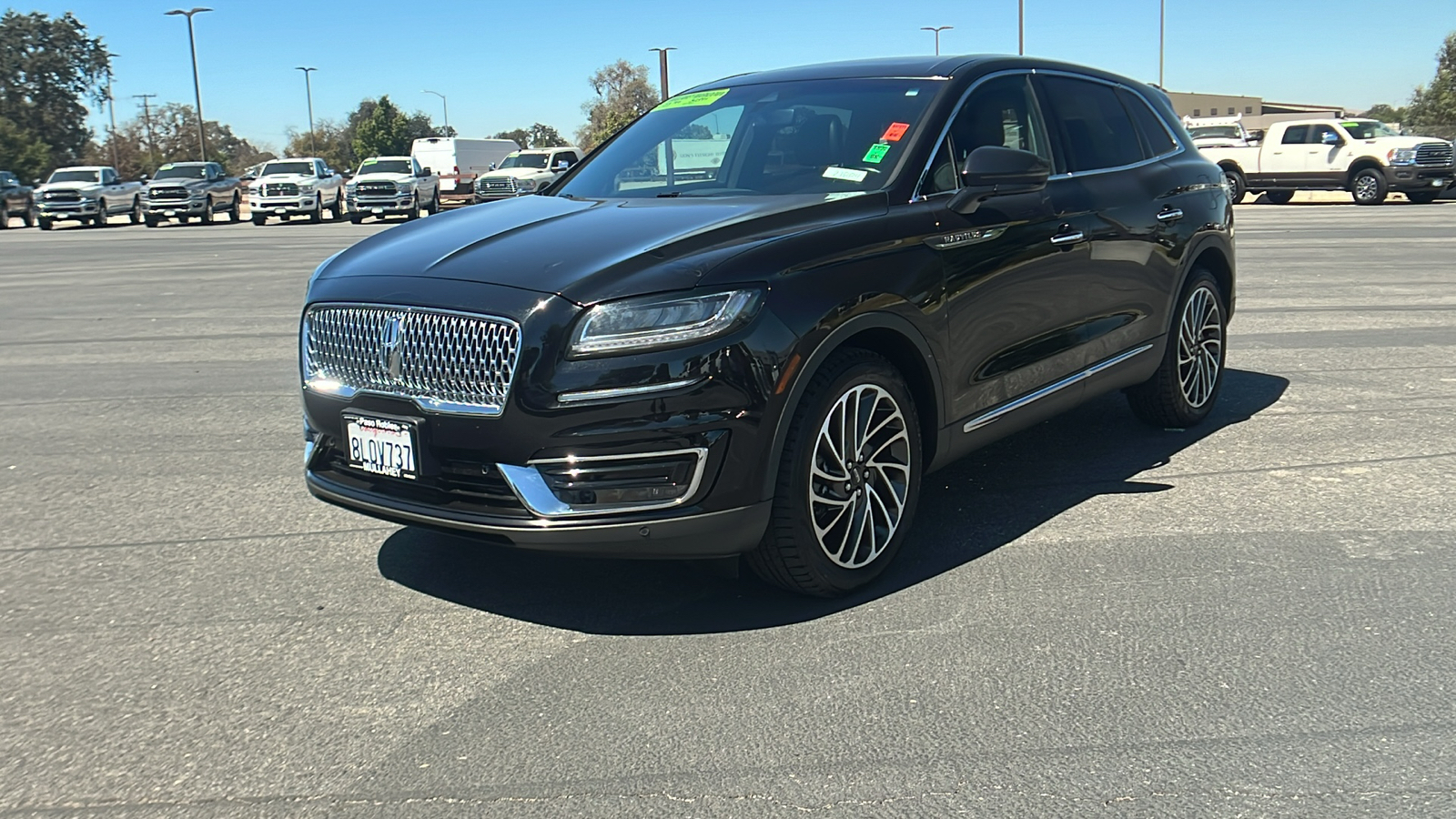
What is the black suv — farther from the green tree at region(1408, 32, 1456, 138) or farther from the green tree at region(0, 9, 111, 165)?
the green tree at region(0, 9, 111, 165)

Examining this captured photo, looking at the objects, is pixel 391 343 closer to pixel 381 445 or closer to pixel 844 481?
pixel 381 445

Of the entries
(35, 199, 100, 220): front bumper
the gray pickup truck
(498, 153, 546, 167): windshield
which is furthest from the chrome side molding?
(35, 199, 100, 220): front bumper

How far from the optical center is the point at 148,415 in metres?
7.44

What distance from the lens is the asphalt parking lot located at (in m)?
3.00

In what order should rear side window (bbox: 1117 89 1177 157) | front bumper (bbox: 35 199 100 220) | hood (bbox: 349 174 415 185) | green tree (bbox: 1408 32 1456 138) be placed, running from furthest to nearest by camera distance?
green tree (bbox: 1408 32 1456 138) → front bumper (bbox: 35 199 100 220) → hood (bbox: 349 174 415 185) → rear side window (bbox: 1117 89 1177 157)

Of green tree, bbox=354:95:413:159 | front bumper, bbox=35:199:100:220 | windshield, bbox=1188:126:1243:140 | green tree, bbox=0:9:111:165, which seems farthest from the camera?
green tree, bbox=354:95:413:159

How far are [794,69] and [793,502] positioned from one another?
101 inches

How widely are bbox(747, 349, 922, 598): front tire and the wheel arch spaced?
0.06 meters

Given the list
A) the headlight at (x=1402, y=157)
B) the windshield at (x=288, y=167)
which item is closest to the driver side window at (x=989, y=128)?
the headlight at (x=1402, y=157)

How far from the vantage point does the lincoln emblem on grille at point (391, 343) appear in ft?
12.9

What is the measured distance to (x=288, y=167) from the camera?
38062 mm

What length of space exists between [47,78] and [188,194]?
62588 millimetres

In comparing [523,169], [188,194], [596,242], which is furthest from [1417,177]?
[188,194]

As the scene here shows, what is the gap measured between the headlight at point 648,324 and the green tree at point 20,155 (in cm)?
8024
